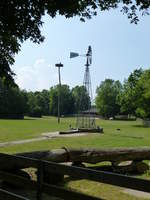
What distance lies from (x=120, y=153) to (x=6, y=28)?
17.5ft

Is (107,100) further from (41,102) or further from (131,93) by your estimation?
(131,93)

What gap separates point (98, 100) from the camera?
143 m

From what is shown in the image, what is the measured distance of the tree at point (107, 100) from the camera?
5512 inches

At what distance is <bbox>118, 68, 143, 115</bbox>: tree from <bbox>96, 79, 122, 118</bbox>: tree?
49.2 metres

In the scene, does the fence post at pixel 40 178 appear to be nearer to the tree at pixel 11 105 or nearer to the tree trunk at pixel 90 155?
the tree trunk at pixel 90 155

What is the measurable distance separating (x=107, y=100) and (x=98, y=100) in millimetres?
4341

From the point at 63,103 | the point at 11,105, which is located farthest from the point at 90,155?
the point at 63,103

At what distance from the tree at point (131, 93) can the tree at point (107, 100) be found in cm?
4917

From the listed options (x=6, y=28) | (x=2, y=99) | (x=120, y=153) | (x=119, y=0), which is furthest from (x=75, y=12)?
(x=2, y=99)

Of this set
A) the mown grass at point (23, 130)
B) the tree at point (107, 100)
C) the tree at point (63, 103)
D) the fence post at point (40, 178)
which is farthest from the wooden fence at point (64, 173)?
the tree at point (63, 103)

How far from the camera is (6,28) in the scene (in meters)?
10.6

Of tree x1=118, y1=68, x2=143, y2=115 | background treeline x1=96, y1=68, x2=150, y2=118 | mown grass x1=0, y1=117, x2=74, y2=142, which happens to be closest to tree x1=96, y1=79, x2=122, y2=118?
background treeline x1=96, y1=68, x2=150, y2=118

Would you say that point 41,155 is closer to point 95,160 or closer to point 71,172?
point 95,160

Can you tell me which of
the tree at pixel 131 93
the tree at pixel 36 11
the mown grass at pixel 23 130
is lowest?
the mown grass at pixel 23 130
